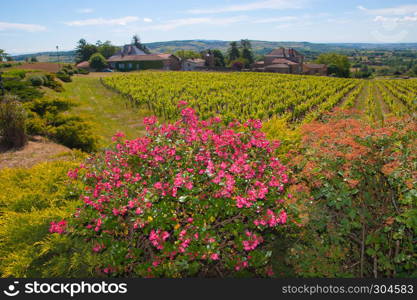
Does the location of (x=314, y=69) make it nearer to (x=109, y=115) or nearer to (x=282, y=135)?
(x=109, y=115)

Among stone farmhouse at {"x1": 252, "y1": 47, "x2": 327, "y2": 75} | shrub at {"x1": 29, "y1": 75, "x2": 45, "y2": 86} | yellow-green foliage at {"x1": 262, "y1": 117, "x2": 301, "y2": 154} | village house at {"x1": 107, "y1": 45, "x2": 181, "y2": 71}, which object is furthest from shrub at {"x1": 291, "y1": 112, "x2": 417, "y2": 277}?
village house at {"x1": 107, "y1": 45, "x2": 181, "y2": 71}

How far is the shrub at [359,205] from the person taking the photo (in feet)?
10.9

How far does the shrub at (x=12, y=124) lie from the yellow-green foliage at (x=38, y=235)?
5288 millimetres

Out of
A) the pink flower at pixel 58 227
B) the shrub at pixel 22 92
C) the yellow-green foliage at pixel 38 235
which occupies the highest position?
the shrub at pixel 22 92

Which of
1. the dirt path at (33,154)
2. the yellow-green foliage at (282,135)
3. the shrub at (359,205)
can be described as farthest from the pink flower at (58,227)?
the dirt path at (33,154)

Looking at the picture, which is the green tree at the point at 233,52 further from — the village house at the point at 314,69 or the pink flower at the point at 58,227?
the pink flower at the point at 58,227

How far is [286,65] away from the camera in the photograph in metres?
72.4

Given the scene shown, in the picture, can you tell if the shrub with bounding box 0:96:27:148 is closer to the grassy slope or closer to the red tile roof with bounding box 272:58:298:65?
the grassy slope

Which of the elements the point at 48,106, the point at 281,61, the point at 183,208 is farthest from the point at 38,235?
the point at 281,61

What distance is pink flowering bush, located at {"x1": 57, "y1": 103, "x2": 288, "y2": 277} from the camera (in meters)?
3.20

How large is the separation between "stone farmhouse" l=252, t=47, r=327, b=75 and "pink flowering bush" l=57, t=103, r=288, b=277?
Result: 72.9 meters

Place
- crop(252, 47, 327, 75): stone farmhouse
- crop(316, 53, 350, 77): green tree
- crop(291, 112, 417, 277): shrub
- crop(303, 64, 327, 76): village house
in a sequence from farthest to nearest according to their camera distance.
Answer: crop(316, 53, 350, 77): green tree
crop(303, 64, 327, 76): village house
crop(252, 47, 327, 75): stone farmhouse
crop(291, 112, 417, 277): shrub

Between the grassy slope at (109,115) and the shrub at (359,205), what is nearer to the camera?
the shrub at (359,205)

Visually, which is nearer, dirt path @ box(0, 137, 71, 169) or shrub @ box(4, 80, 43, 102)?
dirt path @ box(0, 137, 71, 169)
